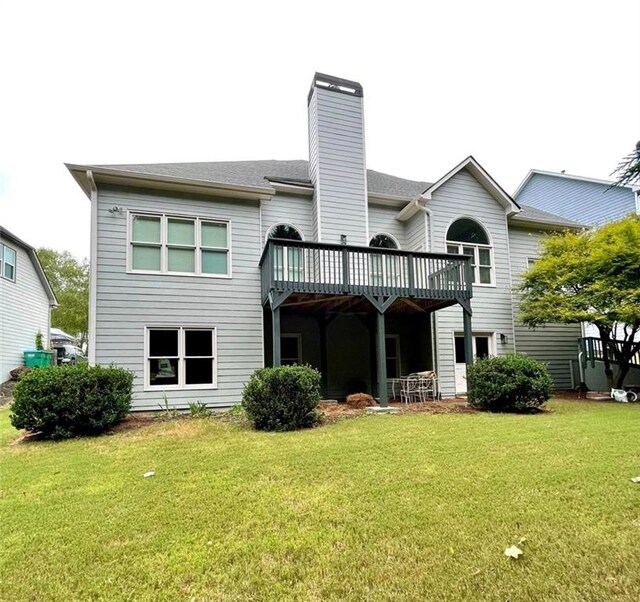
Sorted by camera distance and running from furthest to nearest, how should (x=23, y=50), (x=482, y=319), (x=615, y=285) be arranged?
(x=482, y=319)
(x=615, y=285)
(x=23, y=50)

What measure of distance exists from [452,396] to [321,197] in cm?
661

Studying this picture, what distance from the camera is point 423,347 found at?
12516 millimetres

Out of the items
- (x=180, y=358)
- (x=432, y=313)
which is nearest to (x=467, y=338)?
(x=432, y=313)

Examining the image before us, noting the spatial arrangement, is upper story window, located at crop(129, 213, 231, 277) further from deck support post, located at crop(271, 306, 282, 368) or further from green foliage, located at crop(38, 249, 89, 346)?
green foliage, located at crop(38, 249, 89, 346)

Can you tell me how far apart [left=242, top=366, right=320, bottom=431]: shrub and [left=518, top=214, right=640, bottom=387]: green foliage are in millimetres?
7490

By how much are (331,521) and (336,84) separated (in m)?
12.1

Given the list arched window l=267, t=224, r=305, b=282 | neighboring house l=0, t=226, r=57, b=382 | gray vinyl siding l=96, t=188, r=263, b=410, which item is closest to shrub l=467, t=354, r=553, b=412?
arched window l=267, t=224, r=305, b=282

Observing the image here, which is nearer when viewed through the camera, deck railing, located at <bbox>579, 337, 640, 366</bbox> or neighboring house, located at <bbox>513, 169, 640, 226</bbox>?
deck railing, located at <bbox>579, 337, 640, 366</bbox>

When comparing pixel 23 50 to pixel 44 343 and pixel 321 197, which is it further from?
pixel 44 343

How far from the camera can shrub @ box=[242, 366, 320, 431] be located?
748 centimetres

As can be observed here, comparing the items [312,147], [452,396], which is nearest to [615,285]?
[452,396]

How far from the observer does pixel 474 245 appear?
1279cm

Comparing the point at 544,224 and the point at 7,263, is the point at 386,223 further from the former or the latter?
the point at 7,263

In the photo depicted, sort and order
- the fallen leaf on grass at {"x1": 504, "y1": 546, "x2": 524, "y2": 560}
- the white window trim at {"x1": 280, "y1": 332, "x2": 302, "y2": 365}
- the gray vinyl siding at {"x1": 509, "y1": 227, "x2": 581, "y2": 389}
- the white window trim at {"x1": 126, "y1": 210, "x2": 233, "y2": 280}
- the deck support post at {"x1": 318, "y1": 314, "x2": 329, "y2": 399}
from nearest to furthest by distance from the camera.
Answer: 1. the fallen leaf on grass at {"x1": 504, "y1": 546, "x2": 524, "y2": 560}
2. the white window trim at {"x1": 126, "y1": 210, "x2": 233, "y2": 280}
3. the deck support post at {"x1": 318, "y1": 314, "x2": 329, "y2": 399}
4. the white window trim at {"x1": 280, "y1": 332, "x2": 302, "y2": 365}
5. the gray vinyl siding at {"x1": 509, "y1": 227, "x2": 581, "y2": 389}
